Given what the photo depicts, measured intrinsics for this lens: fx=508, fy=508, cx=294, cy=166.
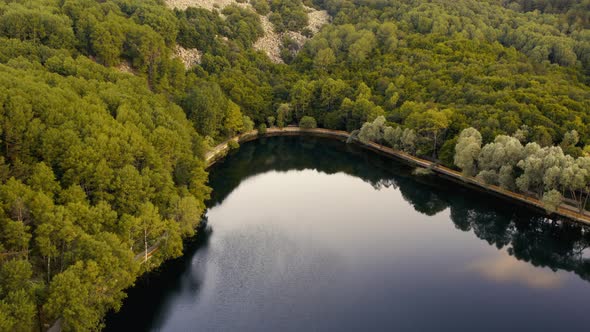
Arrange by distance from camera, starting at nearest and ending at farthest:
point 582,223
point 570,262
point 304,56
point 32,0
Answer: point 570,262 → point 582,223 → point 32,0 → point 304,56

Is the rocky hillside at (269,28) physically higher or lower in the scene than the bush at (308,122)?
higher

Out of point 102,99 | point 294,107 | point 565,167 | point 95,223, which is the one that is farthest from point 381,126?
point 95,223

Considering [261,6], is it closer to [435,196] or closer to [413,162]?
[413,162]

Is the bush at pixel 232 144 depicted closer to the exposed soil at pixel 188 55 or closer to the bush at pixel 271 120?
the bush at pixel 271 120

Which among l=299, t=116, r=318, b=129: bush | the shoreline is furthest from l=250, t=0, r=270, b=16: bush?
l=299, t=116, r=318, b=129: bush

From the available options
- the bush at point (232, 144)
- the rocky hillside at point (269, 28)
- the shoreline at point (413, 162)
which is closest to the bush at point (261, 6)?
the rocky hillside at point (269, 28)

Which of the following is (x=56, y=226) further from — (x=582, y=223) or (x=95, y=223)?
(x=582, y=223)

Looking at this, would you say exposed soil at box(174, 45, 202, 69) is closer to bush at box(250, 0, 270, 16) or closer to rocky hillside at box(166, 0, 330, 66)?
rocky hillside at box(166, 0, 330, 66)
